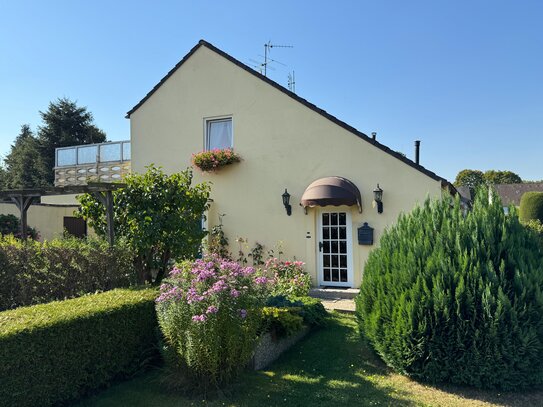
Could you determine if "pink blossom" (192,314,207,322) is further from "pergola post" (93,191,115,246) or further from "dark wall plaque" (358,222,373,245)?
"dark wall plaque" (358,222,373,245)

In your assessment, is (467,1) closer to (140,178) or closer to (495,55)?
(495,55)

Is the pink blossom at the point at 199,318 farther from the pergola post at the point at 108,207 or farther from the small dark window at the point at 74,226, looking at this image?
the small dark window at the point at 74,226

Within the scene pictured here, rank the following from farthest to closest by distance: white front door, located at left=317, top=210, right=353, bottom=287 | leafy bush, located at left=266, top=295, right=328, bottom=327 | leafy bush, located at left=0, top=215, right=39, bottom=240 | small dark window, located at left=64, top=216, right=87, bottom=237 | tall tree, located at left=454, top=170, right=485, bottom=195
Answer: tall tree, located at left=454, top=170, right=485, bottom=195
small dark window, located at left=64, top=216, right=87, bottom=237
leafy bush, located at left=0, top=215, right=39, bottom=240
white front door, located at left=317, top=210, right=353, bottom=287
leafy bush, located at left=266, top=295, right=328, bottom=327

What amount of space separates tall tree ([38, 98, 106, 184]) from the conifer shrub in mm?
35754

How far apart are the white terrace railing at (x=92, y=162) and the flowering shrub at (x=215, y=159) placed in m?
8.20

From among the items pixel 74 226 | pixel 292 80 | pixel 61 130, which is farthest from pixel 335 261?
pixel 61 130

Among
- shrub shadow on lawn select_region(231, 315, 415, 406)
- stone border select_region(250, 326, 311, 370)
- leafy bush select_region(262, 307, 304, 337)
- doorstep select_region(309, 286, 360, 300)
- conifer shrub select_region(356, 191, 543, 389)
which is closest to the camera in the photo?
conifer shrub select_region(356, 191, 543, 389)

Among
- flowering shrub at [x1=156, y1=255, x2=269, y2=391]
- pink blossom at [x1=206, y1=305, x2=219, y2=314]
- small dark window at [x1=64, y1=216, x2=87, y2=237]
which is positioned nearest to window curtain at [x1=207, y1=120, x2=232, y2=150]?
flowering shrub at [x1=156, y1=255, x2=269, y2=391]

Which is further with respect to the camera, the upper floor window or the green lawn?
the upper floor window

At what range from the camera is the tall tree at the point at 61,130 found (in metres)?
34.1

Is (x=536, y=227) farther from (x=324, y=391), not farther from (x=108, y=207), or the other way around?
(x=108, y=207)

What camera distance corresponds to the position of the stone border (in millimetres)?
5337

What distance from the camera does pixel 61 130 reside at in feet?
113

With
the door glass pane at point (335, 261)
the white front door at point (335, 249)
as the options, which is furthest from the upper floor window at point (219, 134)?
the door glass pane at point (335, 261)
